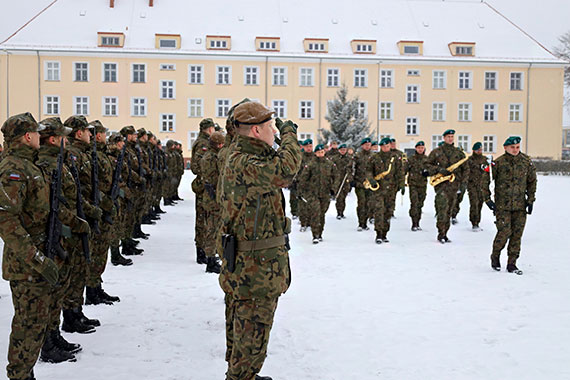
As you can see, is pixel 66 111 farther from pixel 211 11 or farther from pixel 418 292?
pixel 418 292

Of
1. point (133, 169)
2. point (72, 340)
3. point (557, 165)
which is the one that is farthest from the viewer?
point (557, 165)

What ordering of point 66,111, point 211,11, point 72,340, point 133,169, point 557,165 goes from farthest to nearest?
point 211,11 < point 66,111 < point 557,165 < point 133,169 < point 72,340

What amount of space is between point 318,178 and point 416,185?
3257mm

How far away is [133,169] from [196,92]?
110 ft

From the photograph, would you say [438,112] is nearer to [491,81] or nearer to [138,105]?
[491,81]

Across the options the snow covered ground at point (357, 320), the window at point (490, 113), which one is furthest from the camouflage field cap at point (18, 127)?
the window at point (490, 113)

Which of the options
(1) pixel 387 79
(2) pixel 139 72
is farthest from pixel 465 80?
(2) pixel 139 72

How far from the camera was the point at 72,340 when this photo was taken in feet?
18.8

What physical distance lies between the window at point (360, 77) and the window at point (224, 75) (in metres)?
9.90

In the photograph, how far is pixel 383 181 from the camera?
41.7 feet

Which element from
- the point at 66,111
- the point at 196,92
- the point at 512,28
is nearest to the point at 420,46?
the point at 512,28

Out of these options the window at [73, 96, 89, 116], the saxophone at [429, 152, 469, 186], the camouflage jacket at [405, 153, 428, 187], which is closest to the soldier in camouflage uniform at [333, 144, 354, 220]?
the camouflage jacket at [405, 153, 428, 187]

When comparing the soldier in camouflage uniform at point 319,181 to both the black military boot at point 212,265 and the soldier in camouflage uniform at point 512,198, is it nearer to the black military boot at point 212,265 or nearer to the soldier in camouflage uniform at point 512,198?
the black military boot at point 212,265

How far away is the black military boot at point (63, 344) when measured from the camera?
17.2ft
